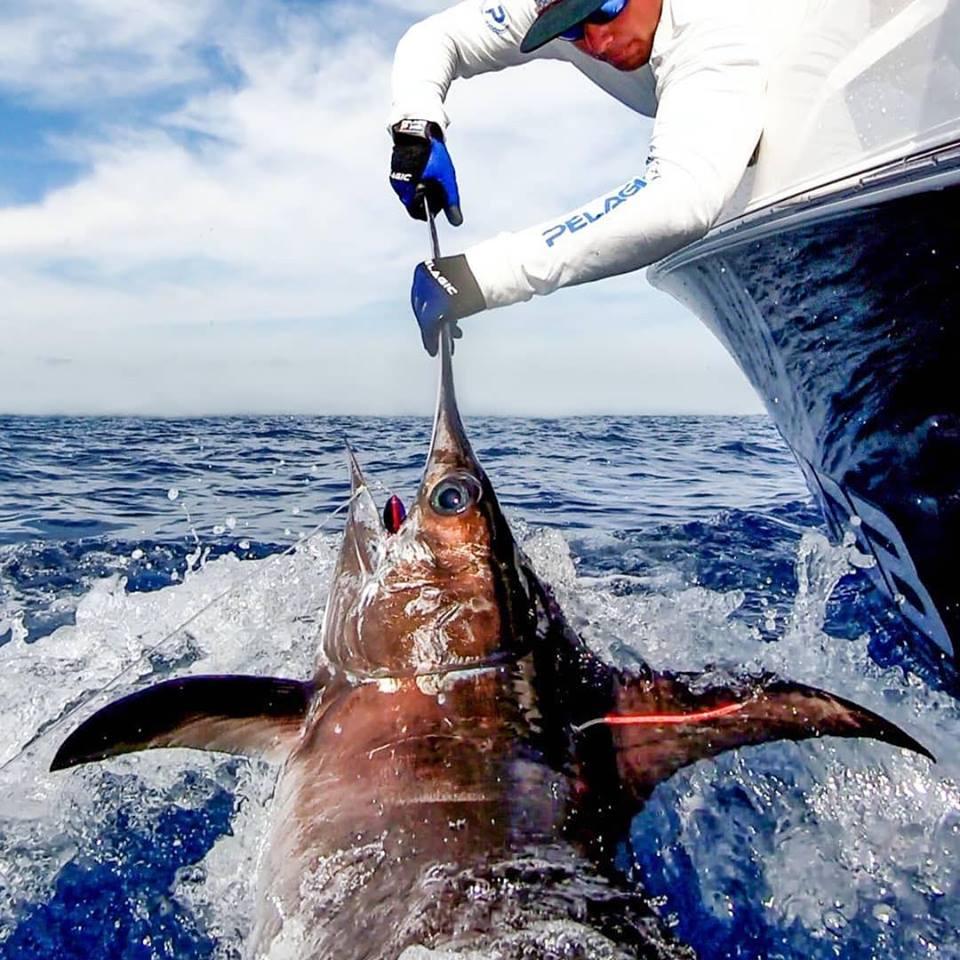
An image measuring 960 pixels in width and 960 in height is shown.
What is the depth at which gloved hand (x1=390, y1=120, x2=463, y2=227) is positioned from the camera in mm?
3584

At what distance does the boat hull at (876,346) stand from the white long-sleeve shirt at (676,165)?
0.30m

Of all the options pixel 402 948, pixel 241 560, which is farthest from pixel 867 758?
pixel 241 560

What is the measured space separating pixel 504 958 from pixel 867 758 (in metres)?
1.65

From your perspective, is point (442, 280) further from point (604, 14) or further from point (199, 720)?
point (199, 720)

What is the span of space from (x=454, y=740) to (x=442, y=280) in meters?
1.43

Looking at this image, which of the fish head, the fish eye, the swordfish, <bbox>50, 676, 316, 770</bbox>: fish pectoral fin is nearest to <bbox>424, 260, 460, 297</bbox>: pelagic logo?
the swordfish

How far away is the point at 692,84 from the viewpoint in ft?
10.0

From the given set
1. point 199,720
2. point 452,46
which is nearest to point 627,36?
point 452,46

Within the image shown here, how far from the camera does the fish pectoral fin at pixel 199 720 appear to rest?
2.25m

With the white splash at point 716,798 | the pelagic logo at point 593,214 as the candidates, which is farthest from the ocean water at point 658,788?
the pelagic logo at point 593,214

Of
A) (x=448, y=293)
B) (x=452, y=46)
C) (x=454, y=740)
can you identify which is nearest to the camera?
(x=454, y=740)

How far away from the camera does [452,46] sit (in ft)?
13.6

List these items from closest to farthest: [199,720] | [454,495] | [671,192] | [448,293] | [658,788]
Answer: [199,720]
[454,495]
[658,788]
[671,192]
[448,293]

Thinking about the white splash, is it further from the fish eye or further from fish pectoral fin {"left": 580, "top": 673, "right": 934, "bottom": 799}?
the fish eye
